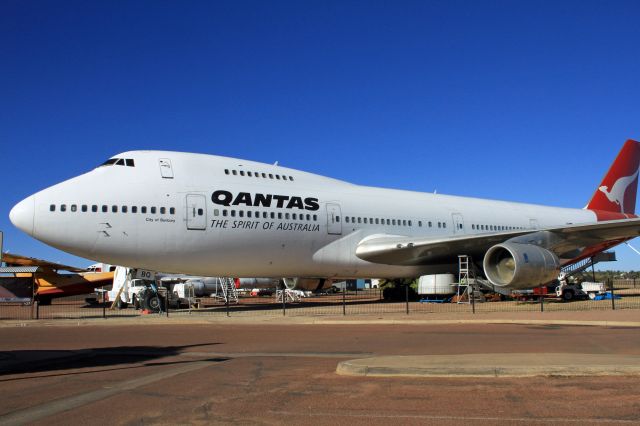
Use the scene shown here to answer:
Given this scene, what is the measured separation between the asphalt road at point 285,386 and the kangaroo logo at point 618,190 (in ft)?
81.7

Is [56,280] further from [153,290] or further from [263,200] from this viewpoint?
[263,200]

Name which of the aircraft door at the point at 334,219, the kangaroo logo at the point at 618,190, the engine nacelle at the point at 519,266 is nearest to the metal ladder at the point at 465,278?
the engine nacelle at the point at 519,266

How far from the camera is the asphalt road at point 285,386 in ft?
16.2

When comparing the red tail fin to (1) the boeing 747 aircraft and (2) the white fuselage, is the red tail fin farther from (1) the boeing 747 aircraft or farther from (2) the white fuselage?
(2) the white fuselage

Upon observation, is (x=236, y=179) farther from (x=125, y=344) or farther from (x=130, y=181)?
(x=125, y=344)

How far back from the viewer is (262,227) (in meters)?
20.3

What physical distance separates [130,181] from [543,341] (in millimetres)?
13464

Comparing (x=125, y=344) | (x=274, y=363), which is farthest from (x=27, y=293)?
(x=274, y=363)

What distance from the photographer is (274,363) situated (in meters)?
8.16

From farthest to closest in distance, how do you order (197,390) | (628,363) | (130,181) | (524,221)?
(524,221)
(130,181)
(628,363)
(197,390)

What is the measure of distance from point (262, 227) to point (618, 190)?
23358mm

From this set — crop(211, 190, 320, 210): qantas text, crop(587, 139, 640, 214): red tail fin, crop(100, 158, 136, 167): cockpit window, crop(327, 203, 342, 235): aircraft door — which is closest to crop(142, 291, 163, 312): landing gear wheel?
crop(211, 190, 320, 210): qantas text

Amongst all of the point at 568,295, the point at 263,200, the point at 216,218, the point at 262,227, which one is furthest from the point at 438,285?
the point at 216,218

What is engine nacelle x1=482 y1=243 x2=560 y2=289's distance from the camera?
1922 centimetres
